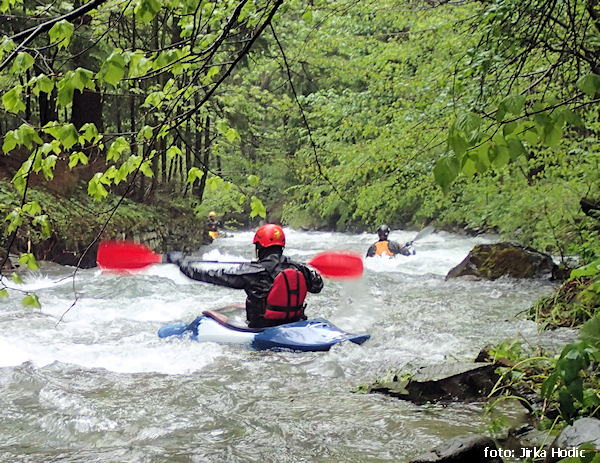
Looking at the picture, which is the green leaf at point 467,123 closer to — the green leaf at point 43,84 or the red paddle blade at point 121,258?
the green leaf at point 43,84

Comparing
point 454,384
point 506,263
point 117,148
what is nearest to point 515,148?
point 117,148

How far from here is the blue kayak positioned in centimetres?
495

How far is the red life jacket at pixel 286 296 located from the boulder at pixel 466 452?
288 centimetres

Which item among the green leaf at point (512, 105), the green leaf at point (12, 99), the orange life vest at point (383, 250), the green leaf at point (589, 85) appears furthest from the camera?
the orange life vest at point (383, 250)

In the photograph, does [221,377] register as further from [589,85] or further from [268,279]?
[589,85]

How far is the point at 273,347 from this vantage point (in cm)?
502

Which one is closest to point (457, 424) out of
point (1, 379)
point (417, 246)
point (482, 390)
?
point (482, 390)

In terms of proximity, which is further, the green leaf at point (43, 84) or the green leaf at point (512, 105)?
the green leaf at point (43, 84)

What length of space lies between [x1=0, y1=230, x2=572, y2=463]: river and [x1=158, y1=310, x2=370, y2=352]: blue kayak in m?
0.09

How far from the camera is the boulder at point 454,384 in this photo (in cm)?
328

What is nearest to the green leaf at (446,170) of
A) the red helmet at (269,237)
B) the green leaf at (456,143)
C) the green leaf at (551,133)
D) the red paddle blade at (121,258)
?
the green leaf at (456,143)

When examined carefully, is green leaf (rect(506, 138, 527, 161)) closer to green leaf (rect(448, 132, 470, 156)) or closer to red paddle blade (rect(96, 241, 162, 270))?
green leaf (rect(448, 132, 470, 156))

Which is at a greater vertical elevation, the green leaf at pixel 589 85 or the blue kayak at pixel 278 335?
the green leaf at pixel 589 85

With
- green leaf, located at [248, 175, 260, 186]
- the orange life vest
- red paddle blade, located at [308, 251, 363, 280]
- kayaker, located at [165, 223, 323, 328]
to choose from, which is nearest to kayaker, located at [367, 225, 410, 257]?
the orange life vest
